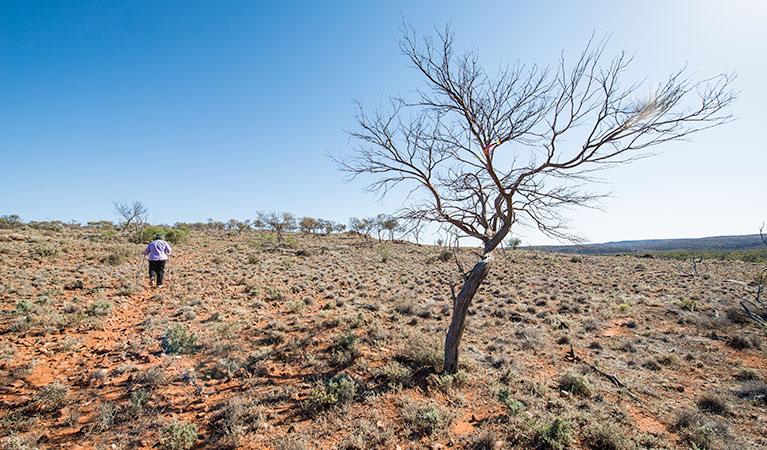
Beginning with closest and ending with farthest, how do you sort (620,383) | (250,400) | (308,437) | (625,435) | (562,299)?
(308,437) → (625,435) → (250,400) → (620,383) → (562,299)

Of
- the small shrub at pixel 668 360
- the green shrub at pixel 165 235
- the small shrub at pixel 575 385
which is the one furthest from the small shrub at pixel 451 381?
the green shrub at pixel 165 235

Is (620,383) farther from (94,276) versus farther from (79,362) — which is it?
(94,276)

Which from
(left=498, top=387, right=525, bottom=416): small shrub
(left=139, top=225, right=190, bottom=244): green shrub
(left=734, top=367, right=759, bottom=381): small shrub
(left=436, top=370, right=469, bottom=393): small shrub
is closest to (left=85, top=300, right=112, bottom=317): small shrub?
(left=436, top=370, right=469, bottom=393): small shrub

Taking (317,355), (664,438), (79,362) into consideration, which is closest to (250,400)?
(317,355)

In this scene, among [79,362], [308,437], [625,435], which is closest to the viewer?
[308,437]

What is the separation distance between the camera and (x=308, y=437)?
152 inches

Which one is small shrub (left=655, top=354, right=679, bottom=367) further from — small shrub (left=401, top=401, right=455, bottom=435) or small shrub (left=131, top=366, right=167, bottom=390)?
small shrub (left=131, top=366, right=167, bottom=390)

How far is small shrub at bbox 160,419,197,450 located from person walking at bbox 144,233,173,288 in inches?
350

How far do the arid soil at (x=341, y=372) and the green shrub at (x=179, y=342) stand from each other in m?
0.03

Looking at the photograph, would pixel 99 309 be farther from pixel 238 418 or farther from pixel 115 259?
pixel 115 259

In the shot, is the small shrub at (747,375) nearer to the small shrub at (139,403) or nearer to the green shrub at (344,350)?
the green shrub at (344,350)

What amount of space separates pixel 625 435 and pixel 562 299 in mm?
11099

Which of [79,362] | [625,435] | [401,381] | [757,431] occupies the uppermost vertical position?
[79,362]

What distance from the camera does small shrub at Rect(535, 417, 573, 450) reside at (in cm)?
395
